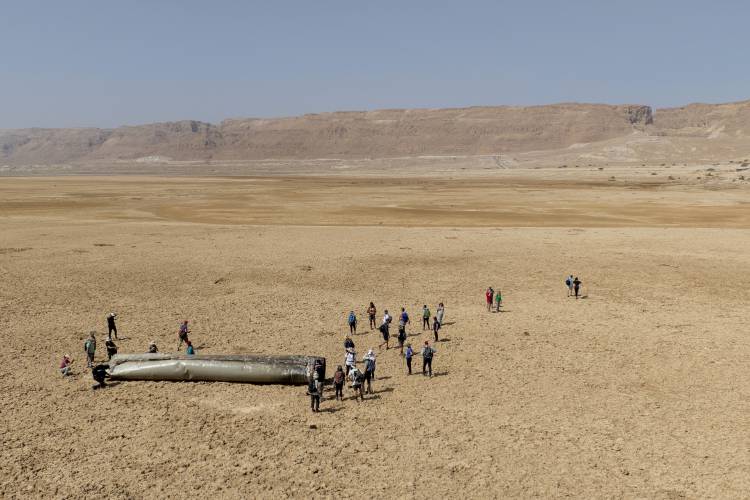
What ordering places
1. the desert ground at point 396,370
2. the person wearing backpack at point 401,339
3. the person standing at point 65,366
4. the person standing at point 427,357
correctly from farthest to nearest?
the person wearing backpack at point 401,339 < the person standing at point 65,366 < the person standing at point 427,357 < the desert ground at point 396,370

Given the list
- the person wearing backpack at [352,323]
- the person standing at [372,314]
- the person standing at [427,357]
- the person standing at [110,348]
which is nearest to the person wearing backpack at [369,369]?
the person standing at [427,357]

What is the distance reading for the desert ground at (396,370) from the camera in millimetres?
12609

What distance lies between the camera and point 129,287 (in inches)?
1154

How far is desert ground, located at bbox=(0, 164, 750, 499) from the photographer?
41.4 feet

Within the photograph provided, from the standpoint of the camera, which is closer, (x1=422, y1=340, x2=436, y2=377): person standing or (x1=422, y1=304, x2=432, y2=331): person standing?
(x1=422, y1=340, x2=436, y2=377): person standing

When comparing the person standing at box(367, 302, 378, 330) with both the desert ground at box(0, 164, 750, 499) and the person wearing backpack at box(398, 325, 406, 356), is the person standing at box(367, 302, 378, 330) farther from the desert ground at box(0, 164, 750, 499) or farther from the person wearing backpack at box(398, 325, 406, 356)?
the person wearing backpack at box(398, 325, 406, 356)

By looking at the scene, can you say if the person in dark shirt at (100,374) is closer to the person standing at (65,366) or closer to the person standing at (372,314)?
the person standing at (65,366)

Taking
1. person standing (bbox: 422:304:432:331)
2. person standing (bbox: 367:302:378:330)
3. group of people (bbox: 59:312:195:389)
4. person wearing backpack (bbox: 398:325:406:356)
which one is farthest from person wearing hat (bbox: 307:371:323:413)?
person standing (bbox: 422:304:432:331)

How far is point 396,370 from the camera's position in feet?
61.3

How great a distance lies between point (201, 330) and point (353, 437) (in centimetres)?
1090

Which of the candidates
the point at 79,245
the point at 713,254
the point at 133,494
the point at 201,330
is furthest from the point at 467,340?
the point at 79,245

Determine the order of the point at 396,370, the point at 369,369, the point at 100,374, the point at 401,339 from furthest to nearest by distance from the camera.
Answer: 1. the point at 401,339
2. the point at 396,370
3. the point at 100,374
4. the point at 369,369

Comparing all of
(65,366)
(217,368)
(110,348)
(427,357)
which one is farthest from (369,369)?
(65,366)

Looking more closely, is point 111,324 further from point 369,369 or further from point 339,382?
point 369,369
